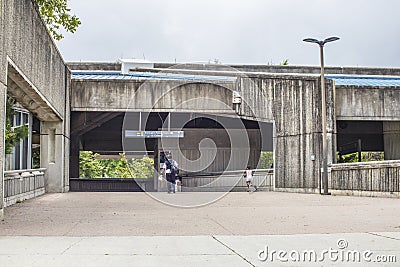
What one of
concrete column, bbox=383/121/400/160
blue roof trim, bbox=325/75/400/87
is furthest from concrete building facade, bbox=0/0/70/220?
concrete column, bbox=383/121/400/160

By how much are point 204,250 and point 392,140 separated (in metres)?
27.9

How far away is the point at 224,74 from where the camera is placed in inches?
1323

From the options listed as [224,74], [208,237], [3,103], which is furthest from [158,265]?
[224,74]

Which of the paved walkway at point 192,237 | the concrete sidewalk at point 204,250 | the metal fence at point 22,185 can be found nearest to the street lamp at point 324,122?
the paved walkway at point 192,237

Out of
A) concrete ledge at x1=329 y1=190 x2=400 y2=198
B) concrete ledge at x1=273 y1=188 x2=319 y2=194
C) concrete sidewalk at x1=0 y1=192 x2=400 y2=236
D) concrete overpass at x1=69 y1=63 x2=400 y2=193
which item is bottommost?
concrete ledge at x1=273 y1=188 x2=319 y2=194

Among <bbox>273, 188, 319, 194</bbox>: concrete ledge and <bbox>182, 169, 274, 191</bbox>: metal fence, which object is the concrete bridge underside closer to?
<bbox>182, 169, 274, 191</bbox>: metal fence

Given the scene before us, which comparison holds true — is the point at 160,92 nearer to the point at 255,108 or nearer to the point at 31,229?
the point at 255,108

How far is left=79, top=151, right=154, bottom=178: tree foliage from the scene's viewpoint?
8238 centimetres

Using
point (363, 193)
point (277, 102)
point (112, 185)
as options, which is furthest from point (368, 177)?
point (112, 185)

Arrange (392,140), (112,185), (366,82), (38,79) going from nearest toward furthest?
(38,79) → (392,140) → (366,82) → (112,185)

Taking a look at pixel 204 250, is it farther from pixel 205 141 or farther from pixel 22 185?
pixel 205 141

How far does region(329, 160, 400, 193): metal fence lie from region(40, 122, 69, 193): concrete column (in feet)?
Answer: 42.7

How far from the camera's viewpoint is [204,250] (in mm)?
8422

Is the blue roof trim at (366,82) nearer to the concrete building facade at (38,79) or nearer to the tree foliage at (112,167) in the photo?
the concrete building facade at (38,79)
